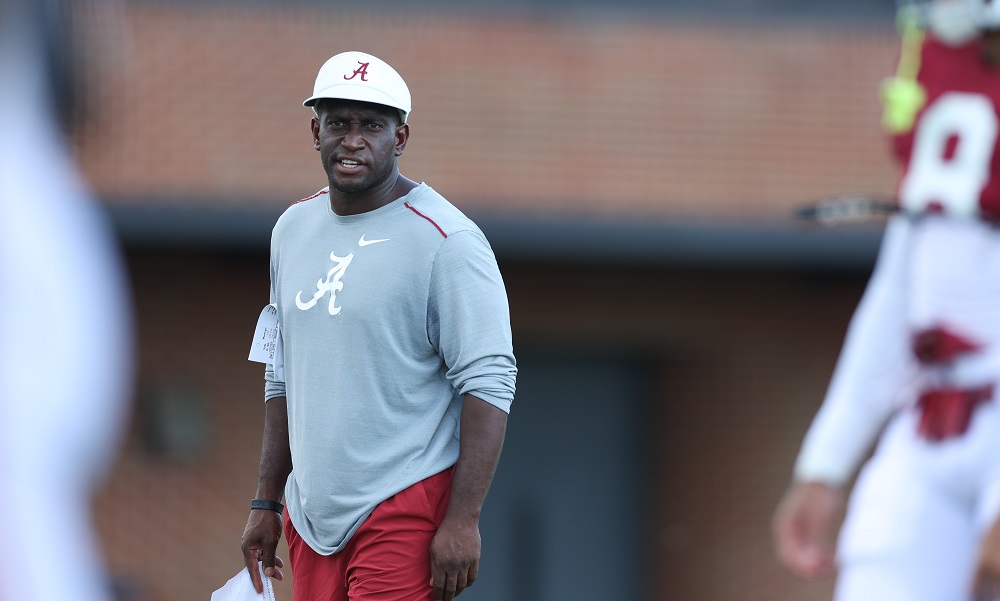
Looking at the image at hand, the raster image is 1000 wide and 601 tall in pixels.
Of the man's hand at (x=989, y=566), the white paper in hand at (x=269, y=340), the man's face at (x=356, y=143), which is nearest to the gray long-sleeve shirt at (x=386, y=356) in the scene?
the man's face at (x=356, y=143)

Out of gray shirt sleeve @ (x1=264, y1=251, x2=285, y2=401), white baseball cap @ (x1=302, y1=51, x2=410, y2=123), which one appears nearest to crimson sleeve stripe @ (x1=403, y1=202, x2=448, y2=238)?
white baseball cap @ (x1=302, y1=51, x2=410, y2=123)

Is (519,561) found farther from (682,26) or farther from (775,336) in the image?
(682,26)

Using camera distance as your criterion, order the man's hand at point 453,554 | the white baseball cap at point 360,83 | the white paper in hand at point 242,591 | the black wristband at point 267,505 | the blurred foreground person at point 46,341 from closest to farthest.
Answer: the blurred foreground person at point 46,341 < the man's hand at point 453,554 < the white baseball cap at point 360,83 < the white paper in hand at point 242,591 < the black wristband at point 267,505

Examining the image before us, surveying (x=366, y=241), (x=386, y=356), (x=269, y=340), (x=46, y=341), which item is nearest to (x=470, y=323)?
(x=386, y=356)

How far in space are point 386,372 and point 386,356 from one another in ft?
0.12

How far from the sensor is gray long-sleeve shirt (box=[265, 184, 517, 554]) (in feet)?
11.7

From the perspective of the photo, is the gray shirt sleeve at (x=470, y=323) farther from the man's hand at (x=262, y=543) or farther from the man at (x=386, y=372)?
the man's hand at (x=262, y=543)

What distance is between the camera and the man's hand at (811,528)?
11.1 ft

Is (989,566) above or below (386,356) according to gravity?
below

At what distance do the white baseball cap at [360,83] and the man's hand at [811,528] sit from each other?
133 centimetres

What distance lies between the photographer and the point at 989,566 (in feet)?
9.82

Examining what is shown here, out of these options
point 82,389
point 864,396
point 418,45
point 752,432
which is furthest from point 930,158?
point 752,432

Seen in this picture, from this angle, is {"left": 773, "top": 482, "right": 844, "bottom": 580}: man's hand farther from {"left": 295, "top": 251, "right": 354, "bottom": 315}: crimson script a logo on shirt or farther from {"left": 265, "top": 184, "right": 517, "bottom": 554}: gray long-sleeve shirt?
{"left": 295, "top": 251, "right": 354, "bottom": 315}: crimson script a logo on shirt

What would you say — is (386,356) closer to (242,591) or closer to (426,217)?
(426,217)
